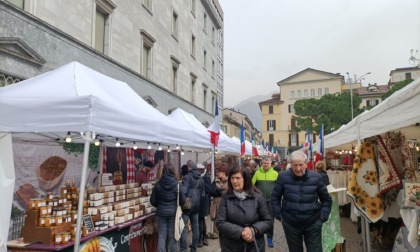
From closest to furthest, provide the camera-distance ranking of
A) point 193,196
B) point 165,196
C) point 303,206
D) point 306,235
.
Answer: point 303,206 < point 306,235 < point 165,196 < point 193,196

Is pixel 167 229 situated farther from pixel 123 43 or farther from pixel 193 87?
pixel 193 87

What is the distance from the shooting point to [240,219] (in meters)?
3.53

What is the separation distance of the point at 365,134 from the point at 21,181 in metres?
6.47

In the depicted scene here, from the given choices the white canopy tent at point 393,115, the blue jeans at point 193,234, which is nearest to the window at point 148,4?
the blue jeans at point 193,234

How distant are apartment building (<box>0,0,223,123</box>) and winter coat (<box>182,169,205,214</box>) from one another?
14.9 feet

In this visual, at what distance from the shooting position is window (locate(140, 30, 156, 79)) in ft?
49.1

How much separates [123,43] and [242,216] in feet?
36.5

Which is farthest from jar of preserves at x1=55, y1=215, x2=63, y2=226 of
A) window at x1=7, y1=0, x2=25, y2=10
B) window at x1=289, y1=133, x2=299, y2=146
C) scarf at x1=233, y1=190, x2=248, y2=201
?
window at x1=289, y1=133, x2=299, y2=146

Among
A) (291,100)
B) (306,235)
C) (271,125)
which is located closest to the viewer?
(306,235)

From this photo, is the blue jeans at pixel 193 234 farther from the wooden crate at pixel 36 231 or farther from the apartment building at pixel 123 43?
the apartment building at pixel 123 43

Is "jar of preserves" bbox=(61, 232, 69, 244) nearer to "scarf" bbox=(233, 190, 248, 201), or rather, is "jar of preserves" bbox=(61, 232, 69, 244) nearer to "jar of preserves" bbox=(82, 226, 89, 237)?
"jar of preserves" bbox=(82, 226, 89, 237)

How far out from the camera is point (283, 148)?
A: 214 feet

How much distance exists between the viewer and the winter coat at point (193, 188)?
6.48m

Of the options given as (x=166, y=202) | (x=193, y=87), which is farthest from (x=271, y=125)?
(x=166, y=202)
